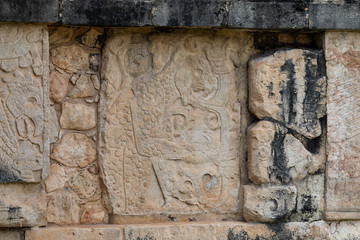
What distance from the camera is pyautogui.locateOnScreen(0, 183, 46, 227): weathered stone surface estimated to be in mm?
4445

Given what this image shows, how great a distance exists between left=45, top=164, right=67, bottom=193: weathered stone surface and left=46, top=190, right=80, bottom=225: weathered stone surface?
0.13 ft

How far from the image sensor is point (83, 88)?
185 inches

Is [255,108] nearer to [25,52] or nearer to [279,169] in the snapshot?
[279,169]

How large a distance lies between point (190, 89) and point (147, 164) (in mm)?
624

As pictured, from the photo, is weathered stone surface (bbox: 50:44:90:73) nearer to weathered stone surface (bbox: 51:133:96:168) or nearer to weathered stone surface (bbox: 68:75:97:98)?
weathered stone surface (bbox: 68:75:97:98)

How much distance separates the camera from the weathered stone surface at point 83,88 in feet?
15.4

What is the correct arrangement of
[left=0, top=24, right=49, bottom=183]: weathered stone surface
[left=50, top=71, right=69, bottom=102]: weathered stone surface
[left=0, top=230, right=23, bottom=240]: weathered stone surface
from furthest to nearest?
[left=50, top=71, right=69, bottom=102]: weathered stone surface, [left=0, top=230, right=23, bottom=240]: weathered stone surface, [left=0, top=24, right=49, bottom=183]: weathered stone surface

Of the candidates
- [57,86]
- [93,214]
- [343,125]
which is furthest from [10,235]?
[343,125]

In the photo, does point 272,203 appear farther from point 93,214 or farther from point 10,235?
point 10,235

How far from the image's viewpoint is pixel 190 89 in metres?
4.81

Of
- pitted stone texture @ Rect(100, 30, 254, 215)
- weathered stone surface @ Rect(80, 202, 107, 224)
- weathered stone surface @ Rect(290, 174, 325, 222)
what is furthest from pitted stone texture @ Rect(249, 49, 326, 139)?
weathered stone surface @ Rect(80, 202, 107, 224)

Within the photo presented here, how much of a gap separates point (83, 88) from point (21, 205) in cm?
91

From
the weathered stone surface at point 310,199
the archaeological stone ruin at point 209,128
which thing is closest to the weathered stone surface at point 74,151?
the archaeological stone ruin at point 209,128

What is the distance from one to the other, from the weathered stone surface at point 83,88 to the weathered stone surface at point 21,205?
691mm
